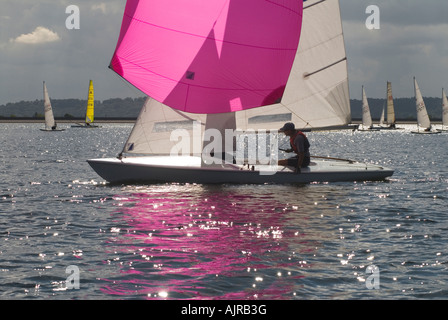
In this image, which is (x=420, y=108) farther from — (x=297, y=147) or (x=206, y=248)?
(x=206, y=248)

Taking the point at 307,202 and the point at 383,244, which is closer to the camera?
the point at 383,244

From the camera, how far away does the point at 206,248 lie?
43.5 ft

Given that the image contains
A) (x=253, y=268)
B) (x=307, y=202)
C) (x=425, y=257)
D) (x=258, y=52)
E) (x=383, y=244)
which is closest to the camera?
(x=253, y=268)

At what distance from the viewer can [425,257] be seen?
1266 cm

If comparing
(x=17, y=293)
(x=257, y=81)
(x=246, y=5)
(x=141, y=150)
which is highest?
(x=246, y=5)

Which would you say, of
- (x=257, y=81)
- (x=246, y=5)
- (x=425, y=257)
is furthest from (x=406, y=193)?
(x=425, y=257)

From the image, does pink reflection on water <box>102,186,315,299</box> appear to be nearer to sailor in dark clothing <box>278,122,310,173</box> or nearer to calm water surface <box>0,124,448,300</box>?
calm water surface <box>0,124,448,300</box>

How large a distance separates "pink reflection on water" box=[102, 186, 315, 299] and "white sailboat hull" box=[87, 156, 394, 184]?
1.43 m

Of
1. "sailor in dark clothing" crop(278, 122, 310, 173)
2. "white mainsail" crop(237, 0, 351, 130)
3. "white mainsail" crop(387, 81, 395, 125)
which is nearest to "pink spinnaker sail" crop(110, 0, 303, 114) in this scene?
"sailor in dark clothing" crop(278, 122, 310, 173)

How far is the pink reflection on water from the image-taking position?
34.4ft

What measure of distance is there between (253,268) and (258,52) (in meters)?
10.8

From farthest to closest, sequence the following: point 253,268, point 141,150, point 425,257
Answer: point 141,150
point 425,257
point 253,268

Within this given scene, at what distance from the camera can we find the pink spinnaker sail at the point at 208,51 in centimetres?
1988

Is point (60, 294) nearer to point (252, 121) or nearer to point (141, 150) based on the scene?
point (141, 150)
